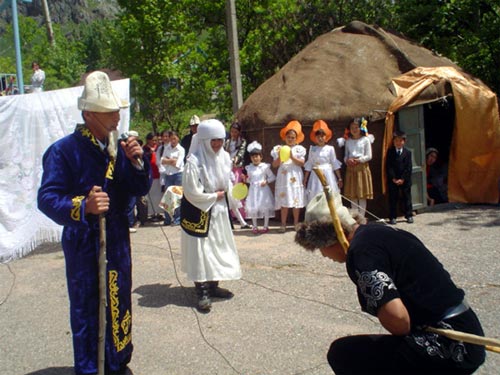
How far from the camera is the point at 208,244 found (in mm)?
5734

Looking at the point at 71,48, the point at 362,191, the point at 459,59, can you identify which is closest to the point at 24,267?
the point at 362,191

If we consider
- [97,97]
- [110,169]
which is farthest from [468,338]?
[97,97]

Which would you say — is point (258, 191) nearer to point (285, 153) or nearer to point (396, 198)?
point (285, 153)

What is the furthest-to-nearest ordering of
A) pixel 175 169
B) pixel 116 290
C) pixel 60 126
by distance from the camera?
pixel 175 169, pixel 60 126, pixel 116 290

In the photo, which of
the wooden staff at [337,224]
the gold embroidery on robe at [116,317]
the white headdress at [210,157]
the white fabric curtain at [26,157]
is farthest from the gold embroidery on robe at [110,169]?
the white fabric curtain at [26,157]

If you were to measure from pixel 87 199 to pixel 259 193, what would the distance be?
19.0 ft

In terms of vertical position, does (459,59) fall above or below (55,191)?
above

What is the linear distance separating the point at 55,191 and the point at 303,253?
4.53 metres

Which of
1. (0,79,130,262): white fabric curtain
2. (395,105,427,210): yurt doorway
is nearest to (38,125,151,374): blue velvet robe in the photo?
(0,79,130,262): white fabric curtain

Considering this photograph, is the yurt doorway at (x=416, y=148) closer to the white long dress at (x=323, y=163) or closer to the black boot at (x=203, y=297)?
the white long dress at (x=323, y=163)

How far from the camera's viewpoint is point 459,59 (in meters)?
12.7

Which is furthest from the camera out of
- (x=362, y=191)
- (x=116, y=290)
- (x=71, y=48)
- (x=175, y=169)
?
(x=71, y=48)

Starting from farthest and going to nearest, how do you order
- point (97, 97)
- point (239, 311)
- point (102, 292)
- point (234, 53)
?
point (234, 53) < point (239, 311) < point (97, 97) < point (102, 292)

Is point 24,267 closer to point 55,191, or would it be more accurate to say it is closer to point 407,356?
point 55,191
